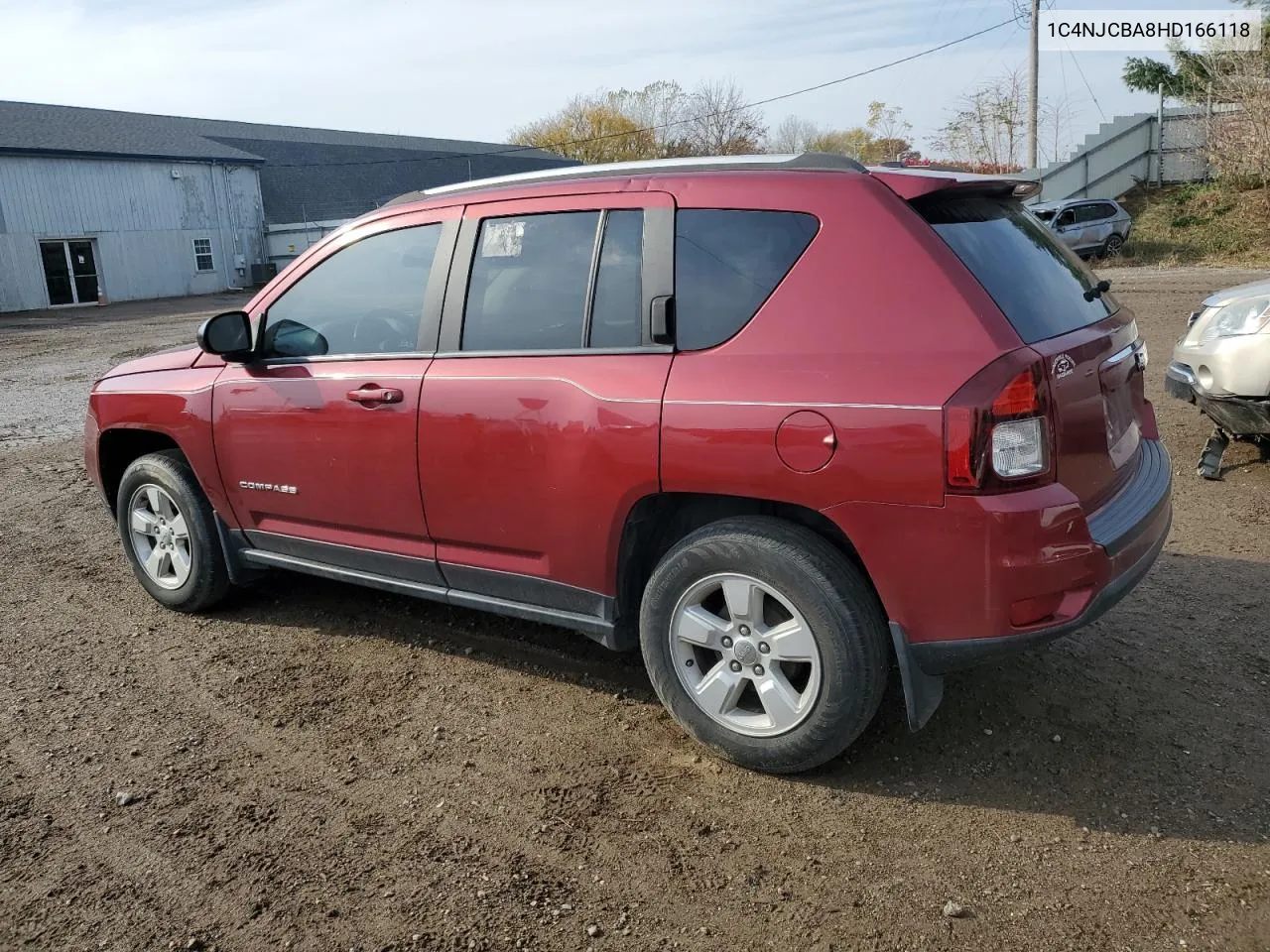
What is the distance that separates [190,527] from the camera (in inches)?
188

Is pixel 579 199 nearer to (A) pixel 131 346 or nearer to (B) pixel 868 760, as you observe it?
(B) pixel 868 760

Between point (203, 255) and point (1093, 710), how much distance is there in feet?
127

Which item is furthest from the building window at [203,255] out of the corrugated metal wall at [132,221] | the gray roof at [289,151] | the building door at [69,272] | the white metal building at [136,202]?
the building door at [69,272]

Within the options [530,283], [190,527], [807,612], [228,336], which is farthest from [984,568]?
[190,527]

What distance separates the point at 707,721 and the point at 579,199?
191 centimetres

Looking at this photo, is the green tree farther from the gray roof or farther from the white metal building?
the white metal building

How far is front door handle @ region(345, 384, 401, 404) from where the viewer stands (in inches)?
153

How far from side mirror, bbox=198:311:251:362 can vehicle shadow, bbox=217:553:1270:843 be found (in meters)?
1.36

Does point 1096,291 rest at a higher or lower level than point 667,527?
higher

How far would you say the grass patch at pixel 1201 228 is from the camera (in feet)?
75.0

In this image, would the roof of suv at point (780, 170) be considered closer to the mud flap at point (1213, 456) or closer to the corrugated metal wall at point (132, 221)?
the mud flap at point (1213, 456)

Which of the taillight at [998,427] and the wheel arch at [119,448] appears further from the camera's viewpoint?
the wheel arch at [119,448]

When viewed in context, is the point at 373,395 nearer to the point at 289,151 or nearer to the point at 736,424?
the point at 736,424

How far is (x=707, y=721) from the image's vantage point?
3.36 metres
